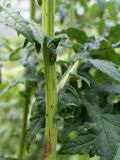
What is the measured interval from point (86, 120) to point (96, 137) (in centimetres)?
10

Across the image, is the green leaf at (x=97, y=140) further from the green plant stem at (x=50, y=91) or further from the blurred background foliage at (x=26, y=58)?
the blurred background foliage at (x=26, y=58)

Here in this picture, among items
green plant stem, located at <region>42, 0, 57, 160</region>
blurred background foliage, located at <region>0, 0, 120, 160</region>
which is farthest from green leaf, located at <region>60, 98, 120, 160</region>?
blurred background foliage, located at <region>0, 0, 120, 160</region>

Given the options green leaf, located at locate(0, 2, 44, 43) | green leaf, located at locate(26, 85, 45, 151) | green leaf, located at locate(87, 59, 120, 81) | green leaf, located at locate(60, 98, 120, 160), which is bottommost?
green leaf, located at locate(60, 98, 120, 160)

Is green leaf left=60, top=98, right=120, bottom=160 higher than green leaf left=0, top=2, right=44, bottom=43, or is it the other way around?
green leaf left=0, top=2, right=44, bottom=43

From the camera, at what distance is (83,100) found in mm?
877

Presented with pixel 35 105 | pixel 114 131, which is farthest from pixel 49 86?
pixel 114 131

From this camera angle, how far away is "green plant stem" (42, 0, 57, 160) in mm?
688

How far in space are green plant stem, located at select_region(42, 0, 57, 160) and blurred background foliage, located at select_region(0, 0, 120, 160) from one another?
5 cm

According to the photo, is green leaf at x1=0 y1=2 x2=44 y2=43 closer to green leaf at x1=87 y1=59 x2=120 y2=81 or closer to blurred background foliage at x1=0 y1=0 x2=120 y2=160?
blurred background foliage at x1=0 y1=0 x2=120 y2=160

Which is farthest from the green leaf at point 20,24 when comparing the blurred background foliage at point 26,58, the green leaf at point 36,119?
the green leaf at point 36,119

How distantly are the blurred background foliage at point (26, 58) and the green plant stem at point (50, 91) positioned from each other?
0.05m

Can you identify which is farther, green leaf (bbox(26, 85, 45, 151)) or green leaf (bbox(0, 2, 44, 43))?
green leaf (bbox(26, 85, 45, 151))

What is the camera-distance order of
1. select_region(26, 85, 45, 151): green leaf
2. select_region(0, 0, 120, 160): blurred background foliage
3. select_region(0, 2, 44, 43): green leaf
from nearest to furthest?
select_region(0, 2, 44, 43): green leaf, select_region(26, 85, 45, 151): green leaf, select_region(0, 0, 120, 160): blurred background foliage

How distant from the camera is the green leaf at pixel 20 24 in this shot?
1.98ft
